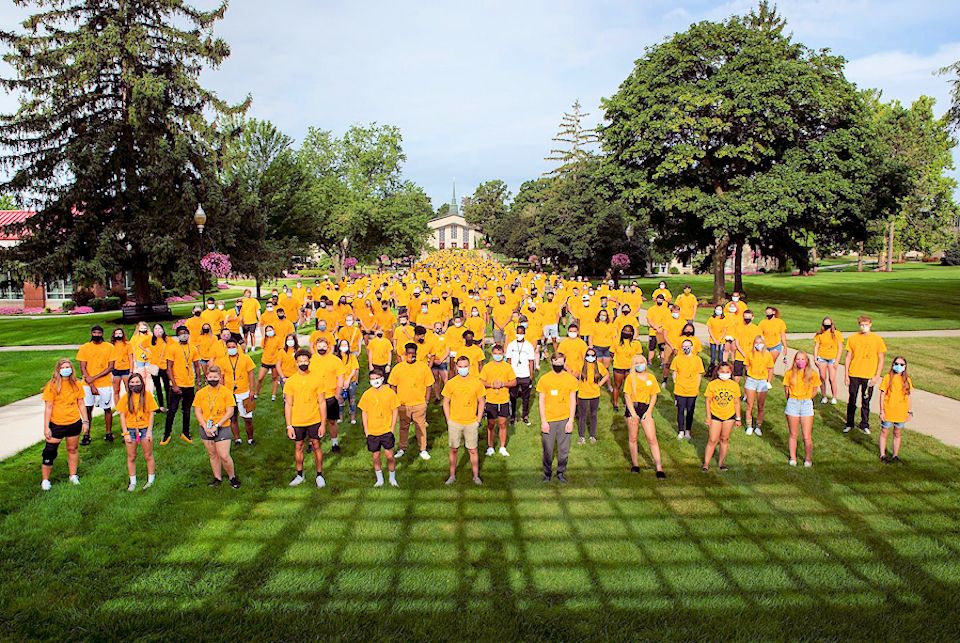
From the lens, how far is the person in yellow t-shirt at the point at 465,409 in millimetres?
7617

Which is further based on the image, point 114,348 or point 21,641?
point 114,348

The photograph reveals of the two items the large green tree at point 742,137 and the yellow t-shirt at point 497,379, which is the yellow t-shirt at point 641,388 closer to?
the yellow t-shirt at point 497,379

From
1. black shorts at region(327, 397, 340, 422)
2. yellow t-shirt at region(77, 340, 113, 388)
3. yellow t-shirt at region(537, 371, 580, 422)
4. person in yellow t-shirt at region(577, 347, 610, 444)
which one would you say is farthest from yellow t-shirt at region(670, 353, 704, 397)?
yellow t-shirt at region(77, 340, 113, 388)

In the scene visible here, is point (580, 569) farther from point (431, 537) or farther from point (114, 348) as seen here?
point (114, 348)

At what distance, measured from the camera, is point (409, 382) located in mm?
8234

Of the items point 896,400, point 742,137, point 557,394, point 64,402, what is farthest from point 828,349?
point 742,137

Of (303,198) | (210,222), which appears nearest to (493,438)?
(210,222)

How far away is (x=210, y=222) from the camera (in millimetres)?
27328

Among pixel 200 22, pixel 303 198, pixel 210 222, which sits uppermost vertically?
pixel 200 22

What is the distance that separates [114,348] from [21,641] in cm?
548

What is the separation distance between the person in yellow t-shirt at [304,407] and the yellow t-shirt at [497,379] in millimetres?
2312

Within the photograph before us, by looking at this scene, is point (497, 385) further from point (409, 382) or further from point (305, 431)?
point (305, 431)

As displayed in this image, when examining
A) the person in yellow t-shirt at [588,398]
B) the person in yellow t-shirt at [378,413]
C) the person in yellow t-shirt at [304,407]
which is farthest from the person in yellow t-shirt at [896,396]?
the person in yellow t-shirt at [304,407]

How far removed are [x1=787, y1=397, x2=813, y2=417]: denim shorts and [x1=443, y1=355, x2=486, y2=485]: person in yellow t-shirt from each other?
4.14 meters
